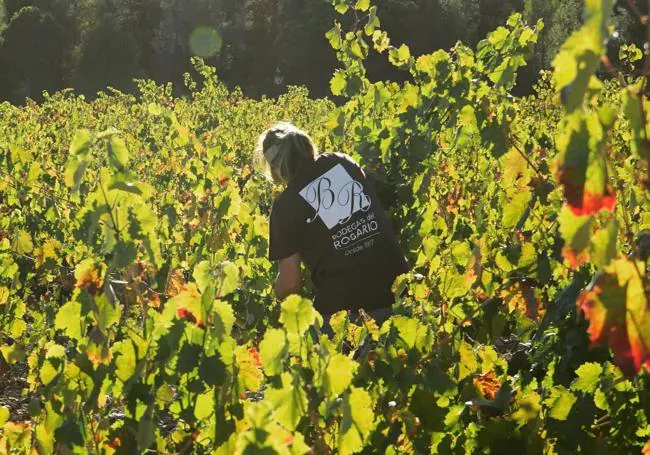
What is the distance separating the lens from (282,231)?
11.3ft

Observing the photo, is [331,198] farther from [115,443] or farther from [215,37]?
[215,37]

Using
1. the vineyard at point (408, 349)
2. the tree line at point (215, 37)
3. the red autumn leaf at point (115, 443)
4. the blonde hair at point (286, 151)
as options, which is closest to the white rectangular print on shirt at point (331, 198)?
the blonde hair at point (286, 151)

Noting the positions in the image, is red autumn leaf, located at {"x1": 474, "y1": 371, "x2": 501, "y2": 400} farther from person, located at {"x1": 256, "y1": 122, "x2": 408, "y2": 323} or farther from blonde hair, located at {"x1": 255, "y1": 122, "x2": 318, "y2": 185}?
blonde hair, located at {"x1": 255, "y1": 122, "x2": 318, "y2": 185}

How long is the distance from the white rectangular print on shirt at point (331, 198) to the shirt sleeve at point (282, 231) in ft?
0.24

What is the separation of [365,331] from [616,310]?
37.7 inches

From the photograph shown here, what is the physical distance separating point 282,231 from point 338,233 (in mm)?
219

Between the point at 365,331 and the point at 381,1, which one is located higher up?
the point at 381,1

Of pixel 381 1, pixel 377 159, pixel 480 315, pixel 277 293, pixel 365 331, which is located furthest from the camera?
pixel 381 1

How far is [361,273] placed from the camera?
3.50 metres

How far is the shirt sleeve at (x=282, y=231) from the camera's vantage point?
136 inches

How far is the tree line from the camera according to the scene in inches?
1369

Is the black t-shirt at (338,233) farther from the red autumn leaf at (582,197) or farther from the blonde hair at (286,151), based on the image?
the red autumn leaf at (582,197)

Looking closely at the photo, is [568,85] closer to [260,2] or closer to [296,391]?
[296,391]

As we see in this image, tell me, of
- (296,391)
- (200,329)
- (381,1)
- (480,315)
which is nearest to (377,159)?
(480,315)
